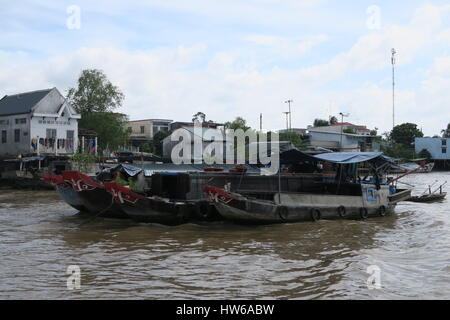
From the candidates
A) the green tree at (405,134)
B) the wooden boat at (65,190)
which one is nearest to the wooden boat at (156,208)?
the wooden boat at (65,190)

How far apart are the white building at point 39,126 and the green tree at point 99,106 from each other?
11.7 feet

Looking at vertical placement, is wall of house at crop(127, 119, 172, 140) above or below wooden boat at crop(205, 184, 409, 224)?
above

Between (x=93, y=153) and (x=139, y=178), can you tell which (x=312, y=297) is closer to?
(x=139, y=178)

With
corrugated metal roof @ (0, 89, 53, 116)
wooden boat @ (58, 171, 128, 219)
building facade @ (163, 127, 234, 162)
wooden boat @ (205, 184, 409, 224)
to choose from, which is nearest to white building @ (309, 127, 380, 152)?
building facade @ (163, 127, 234, 162)

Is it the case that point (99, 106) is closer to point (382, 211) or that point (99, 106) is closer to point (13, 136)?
point (13, 136)

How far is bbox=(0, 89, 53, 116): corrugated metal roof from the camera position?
33578 mm

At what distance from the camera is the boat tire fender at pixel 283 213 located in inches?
527

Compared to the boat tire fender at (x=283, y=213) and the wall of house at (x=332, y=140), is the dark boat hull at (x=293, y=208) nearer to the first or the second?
the boat tire fender at (x=283, y=213)

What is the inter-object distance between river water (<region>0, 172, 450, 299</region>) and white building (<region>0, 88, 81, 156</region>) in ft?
64.6

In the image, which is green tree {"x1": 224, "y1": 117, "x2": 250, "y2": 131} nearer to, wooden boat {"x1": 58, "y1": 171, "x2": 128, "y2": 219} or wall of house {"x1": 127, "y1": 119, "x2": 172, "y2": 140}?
wall of house {"x1": 127, "y1": 119, "x2": 172, "y2": 140}

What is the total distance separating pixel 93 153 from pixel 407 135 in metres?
46.5

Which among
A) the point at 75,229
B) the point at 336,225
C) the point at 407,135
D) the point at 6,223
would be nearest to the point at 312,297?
the point at 336,225

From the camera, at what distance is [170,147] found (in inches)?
1642
